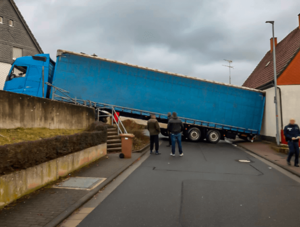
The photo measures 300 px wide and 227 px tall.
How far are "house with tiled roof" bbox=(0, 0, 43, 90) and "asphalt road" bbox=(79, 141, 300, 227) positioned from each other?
81.0 feet

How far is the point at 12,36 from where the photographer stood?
2914 centimetres

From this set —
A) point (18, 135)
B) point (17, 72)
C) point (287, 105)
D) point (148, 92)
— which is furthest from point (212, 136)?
point (18, 135)

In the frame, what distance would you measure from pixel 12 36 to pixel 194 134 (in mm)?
22112

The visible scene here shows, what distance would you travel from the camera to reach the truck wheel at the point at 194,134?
18.5 metres

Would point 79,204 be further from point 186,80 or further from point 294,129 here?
point 186,80

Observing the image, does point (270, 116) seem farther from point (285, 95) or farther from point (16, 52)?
point (16, 52)

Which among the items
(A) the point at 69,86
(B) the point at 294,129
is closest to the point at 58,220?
(B) the point at 294,129

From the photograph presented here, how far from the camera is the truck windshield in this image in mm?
15045

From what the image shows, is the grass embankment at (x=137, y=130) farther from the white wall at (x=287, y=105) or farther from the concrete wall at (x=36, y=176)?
the white wall at (x=287, y=105)

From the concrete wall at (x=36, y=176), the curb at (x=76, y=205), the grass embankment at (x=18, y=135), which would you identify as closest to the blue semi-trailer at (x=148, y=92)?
the grass embankment at (x=18, y=135)

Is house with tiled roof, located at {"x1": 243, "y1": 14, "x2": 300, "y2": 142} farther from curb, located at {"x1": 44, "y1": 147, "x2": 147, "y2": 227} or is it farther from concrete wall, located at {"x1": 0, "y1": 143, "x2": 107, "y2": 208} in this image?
curb, located at {"x1": 44, "y1": 147, "x2": 147, "y2": 227}

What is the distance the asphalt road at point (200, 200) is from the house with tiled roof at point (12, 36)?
972 inches

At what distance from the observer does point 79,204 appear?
5.05 m

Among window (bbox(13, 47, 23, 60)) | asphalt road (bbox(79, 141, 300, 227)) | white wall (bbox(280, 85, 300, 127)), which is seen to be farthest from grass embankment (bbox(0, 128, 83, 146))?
window (bbox(13, 47, 23, 60))
